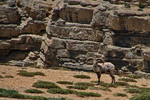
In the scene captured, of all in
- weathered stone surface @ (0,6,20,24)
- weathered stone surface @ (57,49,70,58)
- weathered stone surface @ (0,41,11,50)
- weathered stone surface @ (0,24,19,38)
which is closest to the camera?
weathered stone surface @ (57,49,70,58)

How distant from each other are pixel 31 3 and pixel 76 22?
41.1ft

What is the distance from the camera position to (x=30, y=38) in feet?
144

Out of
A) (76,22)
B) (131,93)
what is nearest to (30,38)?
(76,22)

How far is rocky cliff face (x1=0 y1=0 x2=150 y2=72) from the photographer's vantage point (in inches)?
1351

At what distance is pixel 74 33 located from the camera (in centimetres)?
3825

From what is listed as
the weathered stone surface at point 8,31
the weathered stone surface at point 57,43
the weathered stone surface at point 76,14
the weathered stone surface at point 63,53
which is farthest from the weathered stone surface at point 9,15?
the weathered stone surface at point 63,53

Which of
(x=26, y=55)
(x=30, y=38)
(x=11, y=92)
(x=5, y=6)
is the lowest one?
(x=26, y=55)

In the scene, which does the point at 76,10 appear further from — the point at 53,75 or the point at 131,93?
the point at 131,93

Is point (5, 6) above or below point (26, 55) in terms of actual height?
above

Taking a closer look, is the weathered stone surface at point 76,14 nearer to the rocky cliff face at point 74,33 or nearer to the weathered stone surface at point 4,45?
the rocky cliff face at point 74,33

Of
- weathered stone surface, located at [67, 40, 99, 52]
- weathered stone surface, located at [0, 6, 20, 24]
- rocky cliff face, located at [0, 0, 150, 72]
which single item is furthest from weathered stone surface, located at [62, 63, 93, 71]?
weathered stone surface, located at [0, 6, 20, 24]

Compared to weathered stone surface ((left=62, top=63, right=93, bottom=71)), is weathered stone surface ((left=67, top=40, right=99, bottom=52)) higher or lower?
higher

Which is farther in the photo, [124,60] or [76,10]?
[76,10]

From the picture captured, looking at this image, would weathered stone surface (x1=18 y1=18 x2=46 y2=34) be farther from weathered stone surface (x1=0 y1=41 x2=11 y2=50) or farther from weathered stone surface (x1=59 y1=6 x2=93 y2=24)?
weathered stone surface (x1=59 y1=6 x2=93 y2=24)
